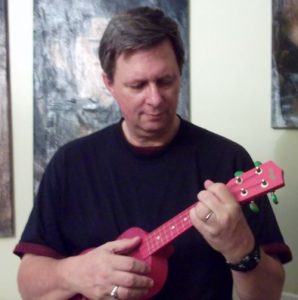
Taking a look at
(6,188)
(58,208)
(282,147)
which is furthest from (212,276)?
(6,188)

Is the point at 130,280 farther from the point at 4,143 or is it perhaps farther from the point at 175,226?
the point at 4,143

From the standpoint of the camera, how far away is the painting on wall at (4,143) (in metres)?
1.52

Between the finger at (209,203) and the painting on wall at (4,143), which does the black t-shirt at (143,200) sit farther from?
the painting on wall at (4,143)

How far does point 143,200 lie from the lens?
1118 millimetres

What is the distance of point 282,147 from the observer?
1420mm

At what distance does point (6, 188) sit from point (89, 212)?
490 mm

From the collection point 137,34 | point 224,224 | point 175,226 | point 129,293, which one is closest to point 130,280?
point 129,293

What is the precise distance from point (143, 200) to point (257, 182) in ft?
1.11

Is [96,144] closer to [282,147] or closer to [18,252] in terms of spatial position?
[18,252]

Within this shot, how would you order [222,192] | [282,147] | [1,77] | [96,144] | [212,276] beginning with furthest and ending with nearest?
[1,77], [282,147], [96,144], [212,276], [222,192]

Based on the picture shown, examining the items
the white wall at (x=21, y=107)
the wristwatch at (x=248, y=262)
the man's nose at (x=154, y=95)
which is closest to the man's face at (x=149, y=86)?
the man's nose at (x=154, y=95)

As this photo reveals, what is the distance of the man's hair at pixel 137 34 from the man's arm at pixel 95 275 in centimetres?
42

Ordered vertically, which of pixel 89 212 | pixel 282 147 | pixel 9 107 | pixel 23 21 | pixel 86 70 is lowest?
pixel 89 212

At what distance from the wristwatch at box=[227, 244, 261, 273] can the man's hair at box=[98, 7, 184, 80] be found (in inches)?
18.2
